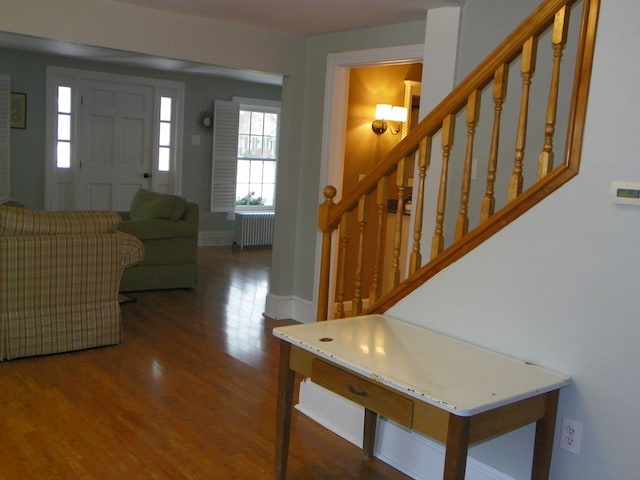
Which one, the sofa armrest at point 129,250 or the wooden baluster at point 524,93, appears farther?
the sofa armrest at point 129,250

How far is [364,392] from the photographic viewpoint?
2137 mm

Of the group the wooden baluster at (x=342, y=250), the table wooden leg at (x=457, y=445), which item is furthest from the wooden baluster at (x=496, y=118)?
the table wooden leg at (x=457, y=445)

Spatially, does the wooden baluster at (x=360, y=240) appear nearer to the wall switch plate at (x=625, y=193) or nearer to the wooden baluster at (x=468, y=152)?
the wooden baluster at (x=468, y=152)

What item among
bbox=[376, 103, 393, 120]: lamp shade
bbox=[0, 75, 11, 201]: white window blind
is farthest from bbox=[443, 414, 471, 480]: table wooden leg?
bbox=[0, 75, 11, 201]: white window blind

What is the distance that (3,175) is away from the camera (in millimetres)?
7137

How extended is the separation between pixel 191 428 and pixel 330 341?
3.78 ft

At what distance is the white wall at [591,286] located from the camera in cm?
209

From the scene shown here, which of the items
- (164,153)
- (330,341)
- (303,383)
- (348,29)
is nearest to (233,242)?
(164,153)

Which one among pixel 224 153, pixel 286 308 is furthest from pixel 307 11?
pixel 224 153

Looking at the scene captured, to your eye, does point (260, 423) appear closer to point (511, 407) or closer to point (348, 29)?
point (511, 407)

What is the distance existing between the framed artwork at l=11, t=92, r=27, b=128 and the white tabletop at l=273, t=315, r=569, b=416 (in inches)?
231

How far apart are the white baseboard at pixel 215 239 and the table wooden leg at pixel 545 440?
6899 millimetres

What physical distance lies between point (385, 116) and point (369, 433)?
10.2 ft

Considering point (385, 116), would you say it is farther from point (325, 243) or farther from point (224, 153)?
point (224, 153)
